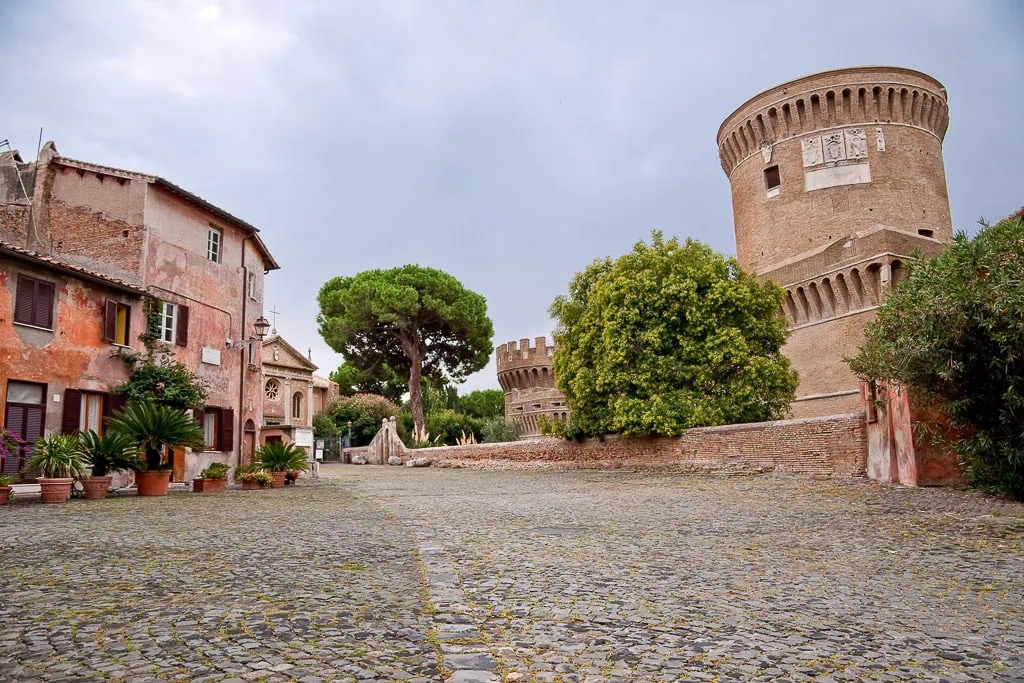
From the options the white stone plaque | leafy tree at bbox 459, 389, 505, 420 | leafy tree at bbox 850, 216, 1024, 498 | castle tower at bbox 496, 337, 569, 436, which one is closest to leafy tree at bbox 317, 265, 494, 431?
castle tower at bbox 496, 337, 569, 436

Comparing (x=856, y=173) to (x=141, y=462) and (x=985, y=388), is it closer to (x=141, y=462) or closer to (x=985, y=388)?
(x=985, y=388)

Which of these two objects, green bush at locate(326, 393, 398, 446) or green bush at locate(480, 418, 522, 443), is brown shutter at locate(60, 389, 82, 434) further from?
green bush at locate(326, 393, 398, 446)

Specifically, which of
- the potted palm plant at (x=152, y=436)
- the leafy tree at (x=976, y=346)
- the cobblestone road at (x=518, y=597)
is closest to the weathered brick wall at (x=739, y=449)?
the leafy tree at (x=976, y=346)

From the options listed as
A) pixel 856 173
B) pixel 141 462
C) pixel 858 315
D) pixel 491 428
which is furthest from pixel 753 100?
pixel 141 462

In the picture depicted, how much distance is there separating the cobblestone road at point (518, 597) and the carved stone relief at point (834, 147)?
92.0 feet

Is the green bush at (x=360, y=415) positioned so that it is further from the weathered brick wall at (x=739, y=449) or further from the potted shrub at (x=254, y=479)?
the potted shrub at (x=254, y=479)

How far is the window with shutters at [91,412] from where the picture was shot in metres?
15.9

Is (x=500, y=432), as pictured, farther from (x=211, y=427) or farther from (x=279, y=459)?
(x=279, y=459)

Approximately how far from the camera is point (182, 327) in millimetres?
18750

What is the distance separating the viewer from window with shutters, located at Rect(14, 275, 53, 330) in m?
14.5

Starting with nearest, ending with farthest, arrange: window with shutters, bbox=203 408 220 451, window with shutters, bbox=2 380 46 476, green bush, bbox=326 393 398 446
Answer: window with shutters, bbox=2 380 46 476, window with shutters, bbox=203 408 220 451, green bush, bbox=326 393 398 446

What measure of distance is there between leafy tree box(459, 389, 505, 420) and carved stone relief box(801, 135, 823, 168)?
33.7m

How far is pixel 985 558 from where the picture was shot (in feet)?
20.8

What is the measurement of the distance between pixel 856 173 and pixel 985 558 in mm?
30921
